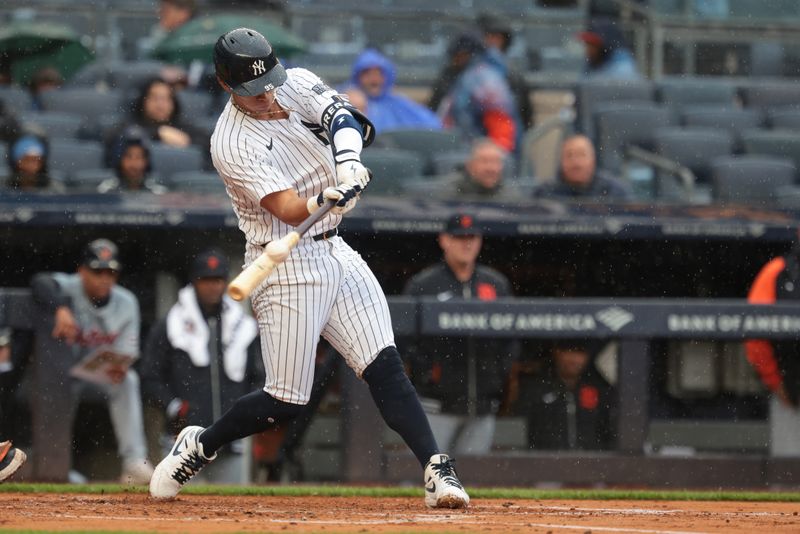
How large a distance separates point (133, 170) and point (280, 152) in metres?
3.34

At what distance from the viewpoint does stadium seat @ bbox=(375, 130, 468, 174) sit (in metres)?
8.85

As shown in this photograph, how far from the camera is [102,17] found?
1029cm

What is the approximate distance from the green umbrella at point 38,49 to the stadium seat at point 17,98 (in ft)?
0.88

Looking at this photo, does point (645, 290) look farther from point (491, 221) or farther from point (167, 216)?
point (167, 216)

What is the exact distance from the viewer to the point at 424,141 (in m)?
9.01

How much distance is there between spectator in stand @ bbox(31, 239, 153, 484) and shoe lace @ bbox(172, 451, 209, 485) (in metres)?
1.86

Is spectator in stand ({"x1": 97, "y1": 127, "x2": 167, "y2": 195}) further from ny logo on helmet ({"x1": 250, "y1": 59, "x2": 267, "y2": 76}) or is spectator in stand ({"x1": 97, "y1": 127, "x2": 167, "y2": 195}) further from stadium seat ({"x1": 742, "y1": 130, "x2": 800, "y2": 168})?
stadium seat ({"x1": 742, "y1": 130, "x2": 800, "y2": 168})

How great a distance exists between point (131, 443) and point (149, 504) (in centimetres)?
173

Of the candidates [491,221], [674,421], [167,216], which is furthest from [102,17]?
[674,421]

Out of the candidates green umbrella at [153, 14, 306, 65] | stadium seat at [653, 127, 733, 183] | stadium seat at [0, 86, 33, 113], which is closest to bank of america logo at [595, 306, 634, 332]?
stadium seat at [653, 127, 733, 183]

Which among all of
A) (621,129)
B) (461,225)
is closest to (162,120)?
(461,225)

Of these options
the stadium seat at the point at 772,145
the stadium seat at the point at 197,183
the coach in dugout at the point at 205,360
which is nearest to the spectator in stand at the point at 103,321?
the coach in dugout at the point at 205,360

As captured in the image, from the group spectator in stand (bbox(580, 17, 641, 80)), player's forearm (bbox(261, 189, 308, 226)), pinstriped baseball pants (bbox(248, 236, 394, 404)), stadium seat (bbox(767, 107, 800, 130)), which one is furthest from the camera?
spectator in stand (bbox(580, 17, 641, 80))

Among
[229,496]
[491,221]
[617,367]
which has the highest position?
[491,221]
